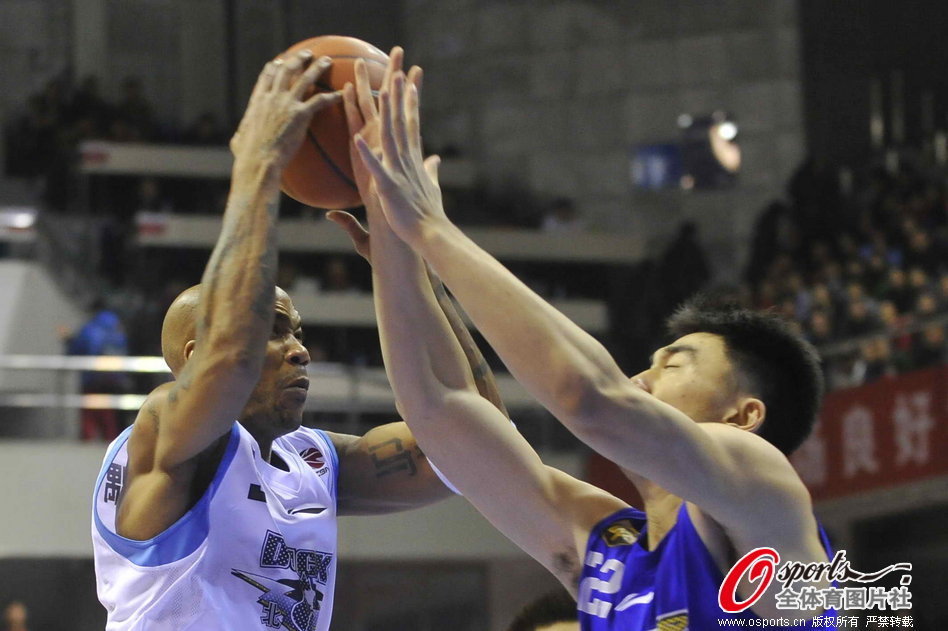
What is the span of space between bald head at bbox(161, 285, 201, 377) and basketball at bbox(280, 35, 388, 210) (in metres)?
0.37

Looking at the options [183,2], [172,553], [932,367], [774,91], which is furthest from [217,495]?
[183,2]

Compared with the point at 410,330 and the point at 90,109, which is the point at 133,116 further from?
the point at 410,330

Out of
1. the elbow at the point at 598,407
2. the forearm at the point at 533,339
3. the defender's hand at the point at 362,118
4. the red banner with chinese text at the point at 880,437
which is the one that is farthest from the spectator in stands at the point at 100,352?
the elbow at the point at 598,407

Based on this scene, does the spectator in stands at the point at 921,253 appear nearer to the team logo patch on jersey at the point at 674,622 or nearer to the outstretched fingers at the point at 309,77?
the outstretched fingers at the point at 309,77

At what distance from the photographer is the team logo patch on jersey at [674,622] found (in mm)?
2598

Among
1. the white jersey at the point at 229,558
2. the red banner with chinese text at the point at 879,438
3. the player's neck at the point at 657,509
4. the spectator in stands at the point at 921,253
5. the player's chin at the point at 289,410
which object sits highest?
the player's chin at the point at 289,410

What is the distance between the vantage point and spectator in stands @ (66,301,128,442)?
38.9 feet

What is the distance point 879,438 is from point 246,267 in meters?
8.90

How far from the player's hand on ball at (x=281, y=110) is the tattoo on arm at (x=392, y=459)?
0.97 meters

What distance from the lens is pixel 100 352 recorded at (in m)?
12.6

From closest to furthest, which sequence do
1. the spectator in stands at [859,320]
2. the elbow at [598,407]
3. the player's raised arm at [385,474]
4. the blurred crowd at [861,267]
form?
the elbow at [598,407] → the player's raised arm at [385,474] → the blurred crowd at [861,267] → the spectator in stands at [859,320]

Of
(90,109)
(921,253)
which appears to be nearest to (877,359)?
(921,253)

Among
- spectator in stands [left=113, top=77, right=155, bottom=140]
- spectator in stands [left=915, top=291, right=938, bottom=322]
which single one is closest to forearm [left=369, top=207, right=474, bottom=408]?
spectator in stands [left=915, top=291, right=938, bottom=322]

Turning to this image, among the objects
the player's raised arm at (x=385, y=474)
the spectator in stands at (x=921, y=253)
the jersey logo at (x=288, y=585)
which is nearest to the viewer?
the jersey logo at (x=288, y=585)
